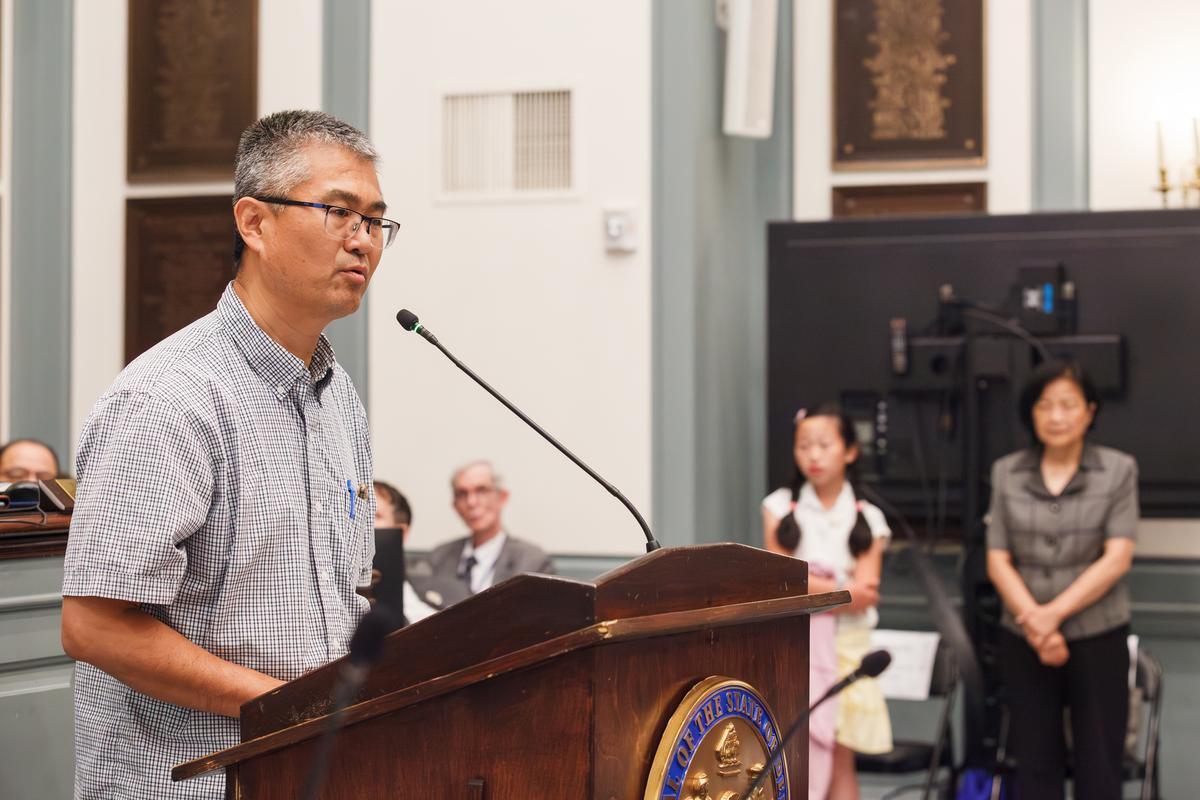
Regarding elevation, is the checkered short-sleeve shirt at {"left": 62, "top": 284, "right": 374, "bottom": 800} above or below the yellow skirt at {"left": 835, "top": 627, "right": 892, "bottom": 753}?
above

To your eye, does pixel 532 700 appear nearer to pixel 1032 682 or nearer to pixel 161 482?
pixel 161 482

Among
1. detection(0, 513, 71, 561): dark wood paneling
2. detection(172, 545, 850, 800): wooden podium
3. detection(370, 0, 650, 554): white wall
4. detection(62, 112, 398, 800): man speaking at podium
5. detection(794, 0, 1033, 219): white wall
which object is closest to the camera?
detection(172, 545, 850, 800): wooden podium

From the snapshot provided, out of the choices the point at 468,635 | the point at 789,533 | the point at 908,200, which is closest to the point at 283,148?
the point at 468,635

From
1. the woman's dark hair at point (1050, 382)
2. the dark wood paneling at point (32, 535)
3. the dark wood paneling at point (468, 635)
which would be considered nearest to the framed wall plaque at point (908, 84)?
the woman's dark hair at point (1050, 382)

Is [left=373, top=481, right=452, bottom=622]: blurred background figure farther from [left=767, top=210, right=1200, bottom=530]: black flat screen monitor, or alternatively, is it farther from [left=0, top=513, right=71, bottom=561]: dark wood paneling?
[left=0, top=513, right=71, bottom=561]: dark wood paneling

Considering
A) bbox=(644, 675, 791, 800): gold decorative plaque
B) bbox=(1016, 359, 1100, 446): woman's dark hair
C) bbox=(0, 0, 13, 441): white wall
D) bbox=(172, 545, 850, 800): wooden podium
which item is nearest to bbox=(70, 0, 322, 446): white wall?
bbox=(0, 0, 13, 441): white wall

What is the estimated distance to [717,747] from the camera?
164 centimetres

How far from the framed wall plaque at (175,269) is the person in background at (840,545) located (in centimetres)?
265

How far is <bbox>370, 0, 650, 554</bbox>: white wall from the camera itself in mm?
5473

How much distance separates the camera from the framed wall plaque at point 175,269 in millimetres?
6121

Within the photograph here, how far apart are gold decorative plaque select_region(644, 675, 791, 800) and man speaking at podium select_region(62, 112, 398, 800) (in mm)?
521

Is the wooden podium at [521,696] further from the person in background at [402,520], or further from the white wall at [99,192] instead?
the white wall at [99,192]

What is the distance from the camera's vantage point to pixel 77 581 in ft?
5.57

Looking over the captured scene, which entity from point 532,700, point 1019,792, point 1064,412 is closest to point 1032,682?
point 1019,792
